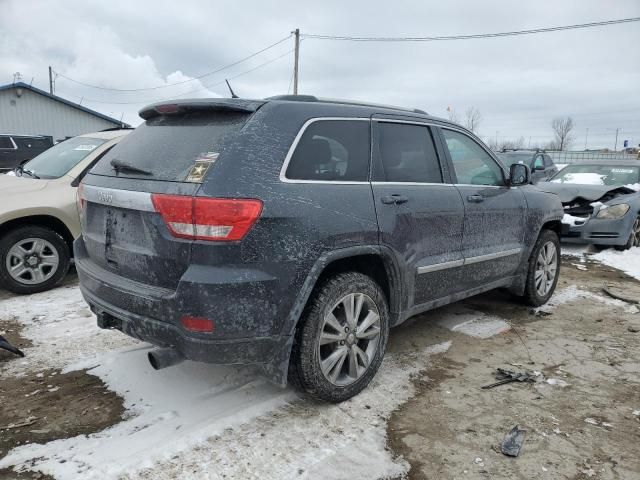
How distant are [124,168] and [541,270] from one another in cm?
413

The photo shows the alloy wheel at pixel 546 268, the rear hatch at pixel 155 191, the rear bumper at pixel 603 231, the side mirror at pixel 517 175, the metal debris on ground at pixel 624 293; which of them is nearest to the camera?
the rear hatch at pixel 155 191

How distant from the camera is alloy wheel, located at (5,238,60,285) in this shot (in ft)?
16.5

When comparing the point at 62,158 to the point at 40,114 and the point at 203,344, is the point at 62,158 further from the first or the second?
the point at 40,114

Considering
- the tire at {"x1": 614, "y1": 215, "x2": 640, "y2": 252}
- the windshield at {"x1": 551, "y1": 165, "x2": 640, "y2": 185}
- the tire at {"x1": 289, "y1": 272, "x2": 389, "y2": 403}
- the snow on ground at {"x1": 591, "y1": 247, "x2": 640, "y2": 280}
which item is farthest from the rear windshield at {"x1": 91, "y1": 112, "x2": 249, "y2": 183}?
the windshield at {"x1": 551, "y1": 165, "x2": 640, "y2": 185}

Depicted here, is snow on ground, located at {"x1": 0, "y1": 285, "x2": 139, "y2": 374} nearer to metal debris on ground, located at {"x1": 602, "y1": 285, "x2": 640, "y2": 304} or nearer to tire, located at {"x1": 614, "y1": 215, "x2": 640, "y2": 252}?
metal debris on ground, located at {"x1": 602, "y1": 285, "x2": 640, "y2": 304}

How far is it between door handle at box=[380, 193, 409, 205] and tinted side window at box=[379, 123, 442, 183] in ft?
0.42

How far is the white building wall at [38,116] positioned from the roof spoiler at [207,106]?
26101 mm

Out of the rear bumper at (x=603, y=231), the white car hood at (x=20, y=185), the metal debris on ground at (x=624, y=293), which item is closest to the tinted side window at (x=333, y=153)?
the white car hood at (x=20, y=185)

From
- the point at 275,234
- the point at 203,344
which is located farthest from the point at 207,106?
the point at 203,344

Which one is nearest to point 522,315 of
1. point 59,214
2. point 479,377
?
point 479,377

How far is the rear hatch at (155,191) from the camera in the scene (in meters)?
2.56

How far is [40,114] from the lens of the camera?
28.1 meters

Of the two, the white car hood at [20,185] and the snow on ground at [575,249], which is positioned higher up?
the white car hood at [20,185]

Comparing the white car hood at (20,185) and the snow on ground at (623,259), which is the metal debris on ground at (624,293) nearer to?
the snow on ground at (623,259)
